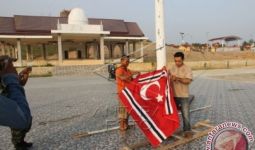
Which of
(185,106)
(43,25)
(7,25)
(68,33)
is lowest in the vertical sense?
(185,106)

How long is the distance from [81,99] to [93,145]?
5.99 metres

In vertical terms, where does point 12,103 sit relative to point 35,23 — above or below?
below

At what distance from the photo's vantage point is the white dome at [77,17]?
3149 centimetres

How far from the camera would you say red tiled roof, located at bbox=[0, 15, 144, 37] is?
29616 mm

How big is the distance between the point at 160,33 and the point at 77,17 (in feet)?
85.3

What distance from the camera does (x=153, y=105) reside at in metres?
4.69

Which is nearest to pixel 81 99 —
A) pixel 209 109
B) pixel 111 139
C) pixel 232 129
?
pixel 209 109

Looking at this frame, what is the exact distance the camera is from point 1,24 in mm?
29859

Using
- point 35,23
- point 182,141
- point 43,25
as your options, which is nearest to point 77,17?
point 43,25

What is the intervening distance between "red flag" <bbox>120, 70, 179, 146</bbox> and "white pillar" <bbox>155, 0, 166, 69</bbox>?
2.24 metres

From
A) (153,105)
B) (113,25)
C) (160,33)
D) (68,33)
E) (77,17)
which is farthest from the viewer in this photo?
(113,25)

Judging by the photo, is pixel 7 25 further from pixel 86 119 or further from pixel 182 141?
pixel 182 141

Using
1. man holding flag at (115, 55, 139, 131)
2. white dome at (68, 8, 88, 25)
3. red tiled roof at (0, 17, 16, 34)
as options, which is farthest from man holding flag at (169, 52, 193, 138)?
white dome at (68, 8, 88, 25)

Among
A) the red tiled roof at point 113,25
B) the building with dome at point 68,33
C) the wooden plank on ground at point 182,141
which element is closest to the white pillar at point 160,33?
the wooden plank on ground at point 182,141
